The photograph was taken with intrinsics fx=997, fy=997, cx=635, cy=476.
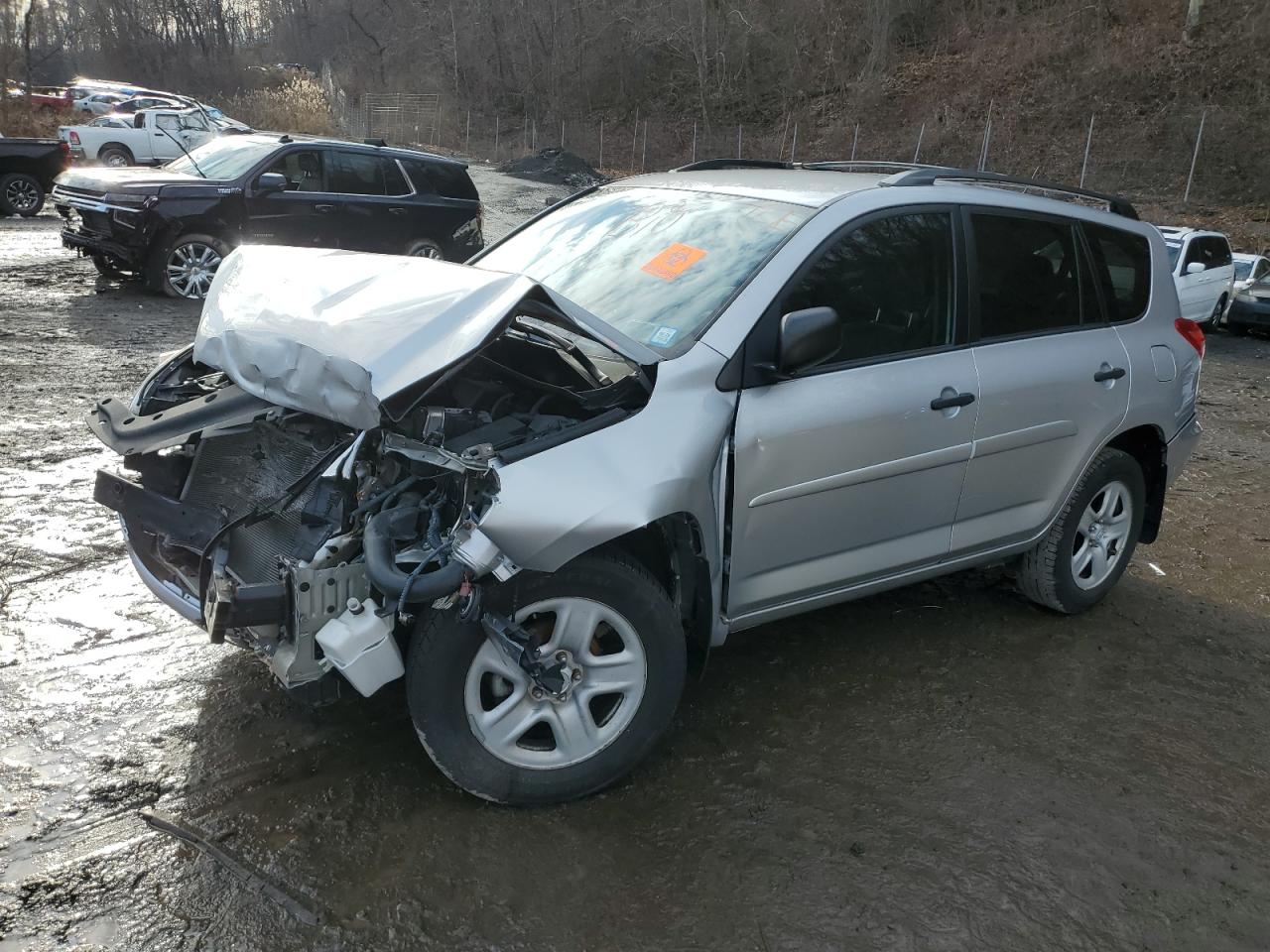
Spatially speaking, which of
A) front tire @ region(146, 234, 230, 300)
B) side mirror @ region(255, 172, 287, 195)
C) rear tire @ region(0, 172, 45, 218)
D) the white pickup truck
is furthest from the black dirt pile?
front tire @ region(146, 234, 230, 300)

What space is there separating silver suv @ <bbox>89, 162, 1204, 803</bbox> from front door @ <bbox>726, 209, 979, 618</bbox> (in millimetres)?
11

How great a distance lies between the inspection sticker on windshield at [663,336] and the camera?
3357mm

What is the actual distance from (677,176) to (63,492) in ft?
11.9

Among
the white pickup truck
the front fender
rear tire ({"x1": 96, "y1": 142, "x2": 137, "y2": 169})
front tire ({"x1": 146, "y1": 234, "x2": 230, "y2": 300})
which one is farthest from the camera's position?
rear tire ({"x1": 96, "y1": 142, "x2": 137, "y2": 169})

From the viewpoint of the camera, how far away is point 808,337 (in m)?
3.18

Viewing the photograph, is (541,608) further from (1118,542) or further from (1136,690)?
(1118,542)

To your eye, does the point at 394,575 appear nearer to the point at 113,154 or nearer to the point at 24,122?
the point at 113,154

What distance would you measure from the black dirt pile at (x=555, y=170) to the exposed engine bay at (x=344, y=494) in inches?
1072

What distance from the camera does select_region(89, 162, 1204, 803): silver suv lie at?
2855mm

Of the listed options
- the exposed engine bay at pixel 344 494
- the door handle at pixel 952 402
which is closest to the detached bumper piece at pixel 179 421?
the exposed engine bay at pixel 344 494

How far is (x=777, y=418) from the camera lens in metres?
3.35

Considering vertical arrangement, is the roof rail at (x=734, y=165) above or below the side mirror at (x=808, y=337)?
above

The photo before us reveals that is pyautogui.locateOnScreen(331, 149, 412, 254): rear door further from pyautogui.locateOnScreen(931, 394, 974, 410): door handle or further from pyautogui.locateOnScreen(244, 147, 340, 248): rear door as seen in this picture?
pyautogui.locateOnScreen(931, 394, 974, 410): door handle

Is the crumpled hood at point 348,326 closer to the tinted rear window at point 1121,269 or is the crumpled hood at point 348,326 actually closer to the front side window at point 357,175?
the tinted rear window at point 1121,269
